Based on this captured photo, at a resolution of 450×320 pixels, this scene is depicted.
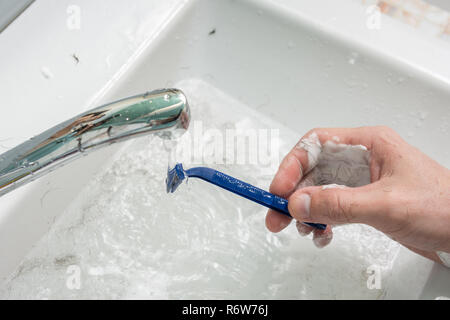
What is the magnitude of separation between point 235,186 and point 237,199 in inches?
9.1

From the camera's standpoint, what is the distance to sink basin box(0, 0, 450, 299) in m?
0.62

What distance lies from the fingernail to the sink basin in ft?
0.80

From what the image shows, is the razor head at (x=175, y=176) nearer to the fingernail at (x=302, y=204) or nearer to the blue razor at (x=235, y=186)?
the blue razor at (x=235, y=186)

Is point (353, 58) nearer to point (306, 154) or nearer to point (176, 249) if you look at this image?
point (306, 154)

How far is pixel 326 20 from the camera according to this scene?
0.69 meters

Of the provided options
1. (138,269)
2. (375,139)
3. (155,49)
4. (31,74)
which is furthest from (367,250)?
(31,74)

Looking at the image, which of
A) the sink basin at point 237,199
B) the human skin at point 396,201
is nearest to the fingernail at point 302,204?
the human skin at point 396,201

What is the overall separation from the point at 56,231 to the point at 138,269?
0.15 metres

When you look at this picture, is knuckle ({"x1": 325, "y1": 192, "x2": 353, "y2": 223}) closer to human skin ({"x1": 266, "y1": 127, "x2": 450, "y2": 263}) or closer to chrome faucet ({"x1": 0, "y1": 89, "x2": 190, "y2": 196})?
human skin ({"x1": 266, "y1": 127, "x2": 450, "y2": 263})

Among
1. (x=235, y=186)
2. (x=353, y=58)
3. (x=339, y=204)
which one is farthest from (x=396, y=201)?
(x=353, y=58)

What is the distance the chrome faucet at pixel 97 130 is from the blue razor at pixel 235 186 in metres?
0.16

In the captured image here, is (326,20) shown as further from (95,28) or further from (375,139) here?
(95,28)

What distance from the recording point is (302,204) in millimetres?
478

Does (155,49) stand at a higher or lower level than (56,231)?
higher
